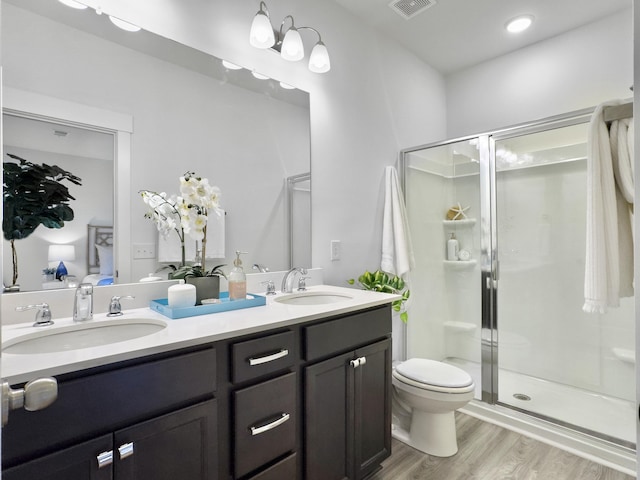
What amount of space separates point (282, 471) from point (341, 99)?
6.76 feet

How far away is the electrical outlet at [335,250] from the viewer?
228 centimetres

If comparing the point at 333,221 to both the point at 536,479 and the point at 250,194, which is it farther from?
the point at 536,479

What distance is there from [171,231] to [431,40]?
2.42 metres

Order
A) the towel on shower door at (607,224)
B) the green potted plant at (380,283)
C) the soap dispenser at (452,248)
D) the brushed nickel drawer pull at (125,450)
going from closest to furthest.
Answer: the brushed nickel drawer pull at (125,450) → the towel on shower door at (607,224) → the green potted plant at (380,283) → the soap dispenser at (452,248)

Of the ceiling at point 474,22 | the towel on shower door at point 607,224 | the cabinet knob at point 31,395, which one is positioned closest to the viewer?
the cabinet knob at point 31,395

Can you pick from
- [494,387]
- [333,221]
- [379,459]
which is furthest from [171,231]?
[494,387]

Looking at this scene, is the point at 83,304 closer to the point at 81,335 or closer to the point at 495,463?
the point at 81,335

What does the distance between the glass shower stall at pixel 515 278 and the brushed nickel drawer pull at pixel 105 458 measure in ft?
7.39

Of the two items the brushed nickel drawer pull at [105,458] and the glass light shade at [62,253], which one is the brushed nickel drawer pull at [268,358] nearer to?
the brushed nickel drawer pull at [105,458]

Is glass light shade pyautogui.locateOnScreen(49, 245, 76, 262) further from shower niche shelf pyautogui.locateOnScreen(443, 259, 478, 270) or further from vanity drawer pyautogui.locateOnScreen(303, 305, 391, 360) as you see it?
shower niche shelf pyautogui.locateOnScreen(443, 259, 478, 270)

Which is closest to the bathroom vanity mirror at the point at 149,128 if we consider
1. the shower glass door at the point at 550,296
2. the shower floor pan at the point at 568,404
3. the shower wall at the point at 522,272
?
the shower wall at the point at 522,272

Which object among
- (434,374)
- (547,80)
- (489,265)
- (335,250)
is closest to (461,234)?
(489,265)

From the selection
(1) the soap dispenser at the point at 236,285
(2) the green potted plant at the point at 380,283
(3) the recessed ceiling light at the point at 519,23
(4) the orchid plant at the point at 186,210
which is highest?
(3) the recessed ceiling light at the point at 519,23

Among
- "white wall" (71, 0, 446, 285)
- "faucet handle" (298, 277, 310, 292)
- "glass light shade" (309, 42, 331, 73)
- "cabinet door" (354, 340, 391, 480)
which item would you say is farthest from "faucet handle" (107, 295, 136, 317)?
"glass light shade" (309, 42, 331, 73)
